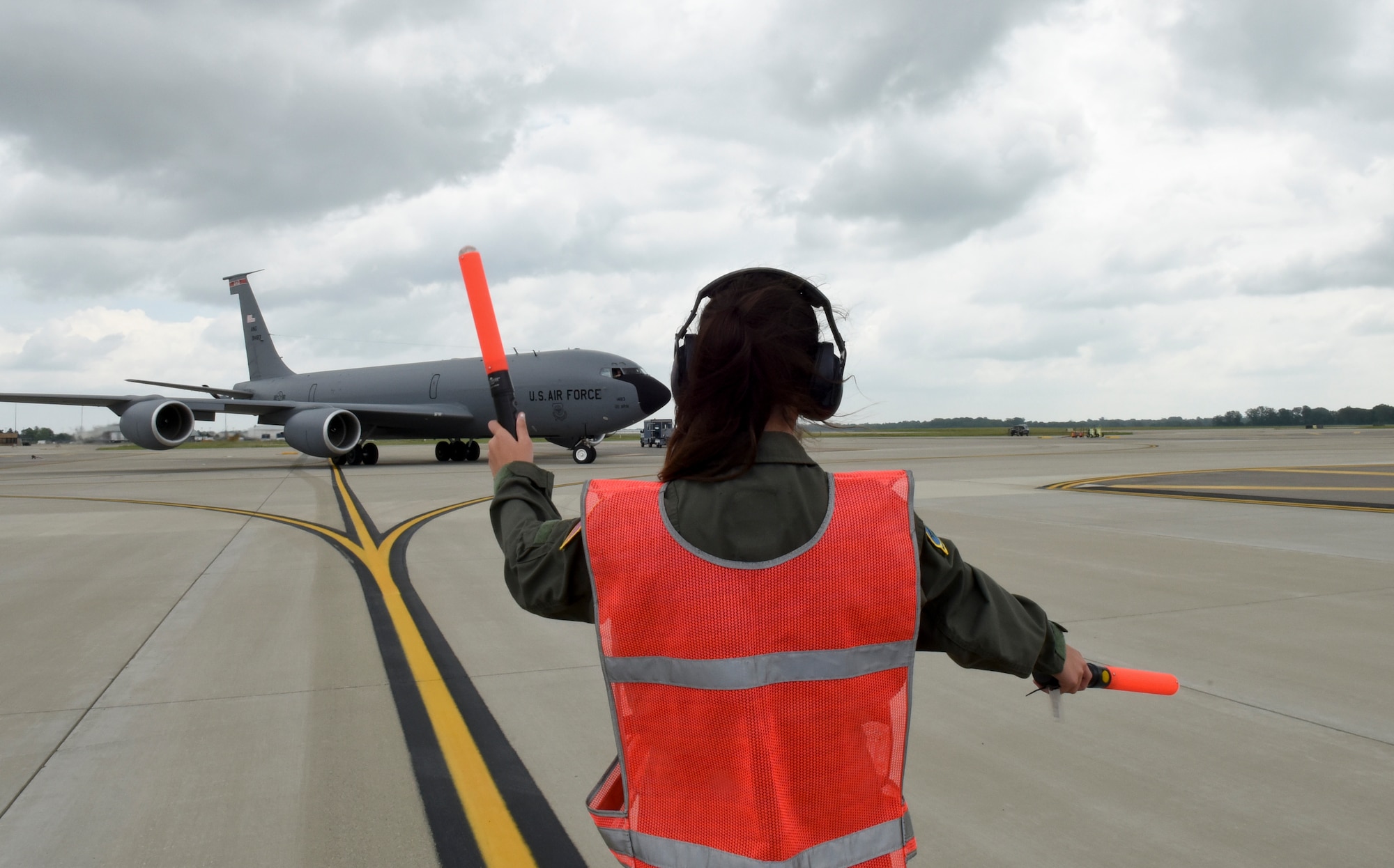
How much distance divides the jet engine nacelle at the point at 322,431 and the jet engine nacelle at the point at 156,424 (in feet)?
8.35

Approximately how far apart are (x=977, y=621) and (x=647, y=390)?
22.8 m

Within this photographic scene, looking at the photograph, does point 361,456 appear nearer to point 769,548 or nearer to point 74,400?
point 74,400

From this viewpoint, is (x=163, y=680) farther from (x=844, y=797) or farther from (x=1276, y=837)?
(x=1276, y=837)

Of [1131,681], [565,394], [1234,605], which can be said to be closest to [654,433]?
[565,394]

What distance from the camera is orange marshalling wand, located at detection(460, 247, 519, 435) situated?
5.57ft

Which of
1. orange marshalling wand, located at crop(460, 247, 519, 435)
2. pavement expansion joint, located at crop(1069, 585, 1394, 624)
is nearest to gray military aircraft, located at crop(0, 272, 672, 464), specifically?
pavement expansion joint, located at crop(1069, 585, 1394, 624)

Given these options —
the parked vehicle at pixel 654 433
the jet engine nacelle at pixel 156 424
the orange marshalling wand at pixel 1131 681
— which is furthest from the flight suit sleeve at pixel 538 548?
the parked vehicle at pixel 654 433

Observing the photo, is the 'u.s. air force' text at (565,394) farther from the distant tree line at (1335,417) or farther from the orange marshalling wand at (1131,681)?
the distant tree line at (1335,417)

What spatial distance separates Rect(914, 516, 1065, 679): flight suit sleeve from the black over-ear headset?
0.31 meters

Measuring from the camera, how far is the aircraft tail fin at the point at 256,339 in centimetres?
3316

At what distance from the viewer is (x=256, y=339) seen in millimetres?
33281

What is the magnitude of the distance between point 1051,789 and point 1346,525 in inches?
347

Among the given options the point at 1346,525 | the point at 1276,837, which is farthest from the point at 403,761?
the point at 1346,525

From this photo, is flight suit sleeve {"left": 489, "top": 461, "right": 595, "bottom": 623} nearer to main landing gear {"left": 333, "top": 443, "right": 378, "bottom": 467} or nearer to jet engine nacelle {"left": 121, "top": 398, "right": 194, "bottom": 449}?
jet engine nacelle {"left": 121, "top": 398, "right": 194, "bottom": 449}
